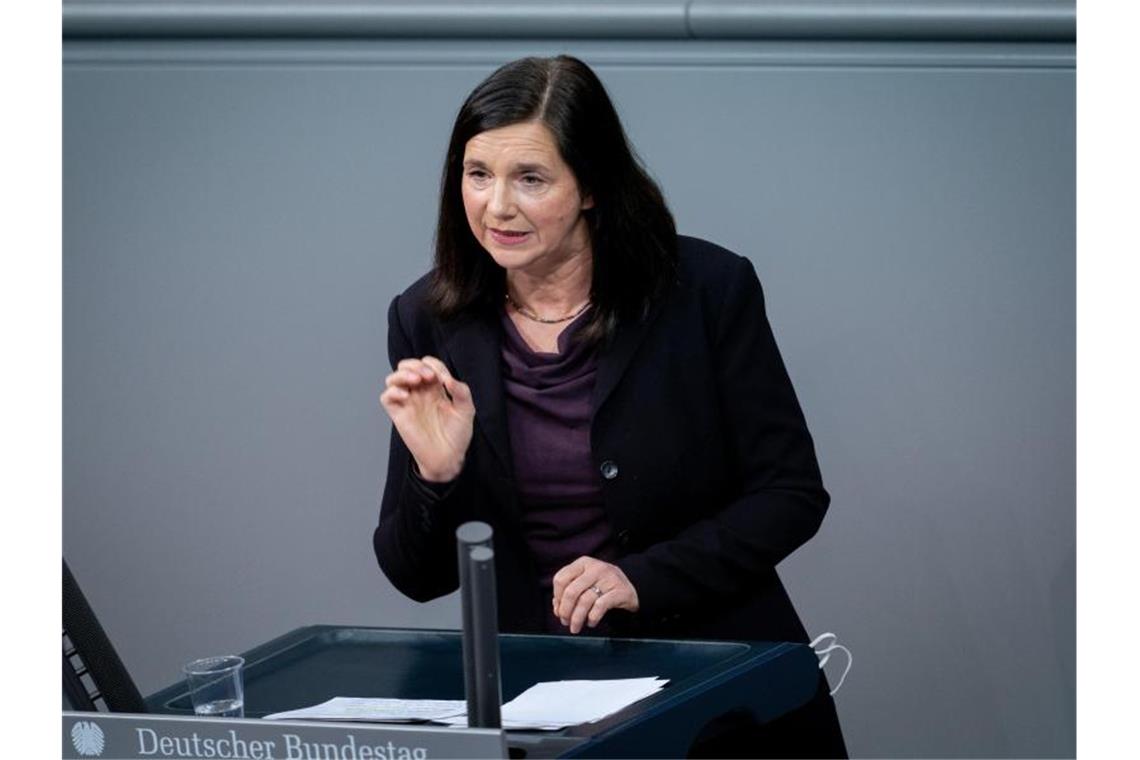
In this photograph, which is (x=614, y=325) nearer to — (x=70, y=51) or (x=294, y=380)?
(x=294, y=380)

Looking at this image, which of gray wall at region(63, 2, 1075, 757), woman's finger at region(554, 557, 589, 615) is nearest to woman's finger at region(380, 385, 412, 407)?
woman's finger at region(554, 557, 589, 615)

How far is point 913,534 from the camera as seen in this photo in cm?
306

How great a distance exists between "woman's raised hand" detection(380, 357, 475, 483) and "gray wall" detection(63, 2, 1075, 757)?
1081mm

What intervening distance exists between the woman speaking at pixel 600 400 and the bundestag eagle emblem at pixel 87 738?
71cm

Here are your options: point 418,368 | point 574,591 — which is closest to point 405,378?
point 418,368

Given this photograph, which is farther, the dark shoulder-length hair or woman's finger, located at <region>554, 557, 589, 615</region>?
the dark shoulder-length hair

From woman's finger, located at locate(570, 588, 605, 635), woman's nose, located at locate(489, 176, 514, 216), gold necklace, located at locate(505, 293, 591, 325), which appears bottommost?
woman's finger, located at locate(570, 588, 605, 635)

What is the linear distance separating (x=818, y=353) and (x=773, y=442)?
73cm

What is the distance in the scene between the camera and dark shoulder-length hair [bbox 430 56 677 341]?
236cm

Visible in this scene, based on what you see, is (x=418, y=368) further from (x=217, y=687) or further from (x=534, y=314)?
(x=534, y=314)

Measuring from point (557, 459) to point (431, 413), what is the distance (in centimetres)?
36

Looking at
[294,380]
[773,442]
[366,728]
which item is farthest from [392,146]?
[366,728]

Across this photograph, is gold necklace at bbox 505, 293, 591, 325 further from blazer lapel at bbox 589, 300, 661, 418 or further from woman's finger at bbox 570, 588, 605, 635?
woman's finger at bbox 570, 588, 605, 635

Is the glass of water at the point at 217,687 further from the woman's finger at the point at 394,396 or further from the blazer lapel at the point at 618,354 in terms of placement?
the blazer lapel at the point at 618,354
